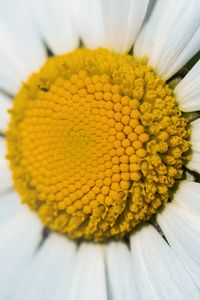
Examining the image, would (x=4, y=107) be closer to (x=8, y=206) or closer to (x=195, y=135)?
(x=8, y=206)

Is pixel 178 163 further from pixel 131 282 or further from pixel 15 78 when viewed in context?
pixel 15 78

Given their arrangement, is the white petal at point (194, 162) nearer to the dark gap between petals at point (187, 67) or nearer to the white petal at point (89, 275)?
the dark gap between petals at point (187, 67)

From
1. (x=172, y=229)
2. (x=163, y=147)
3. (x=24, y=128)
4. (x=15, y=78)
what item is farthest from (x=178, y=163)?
(x=15, y=78)

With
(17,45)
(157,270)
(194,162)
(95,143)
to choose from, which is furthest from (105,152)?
(17,45)

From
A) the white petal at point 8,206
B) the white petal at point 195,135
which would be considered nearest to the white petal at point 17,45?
the white petal at point 8,206

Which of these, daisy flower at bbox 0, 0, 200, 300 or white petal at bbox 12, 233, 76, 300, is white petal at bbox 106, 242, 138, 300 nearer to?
daisy flower at bbox 0, 0, 200, 300

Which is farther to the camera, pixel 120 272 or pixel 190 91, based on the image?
pixel 120 272

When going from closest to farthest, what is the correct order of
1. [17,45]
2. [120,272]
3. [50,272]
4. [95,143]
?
1. [95,143]
2. [120,272]
3. [50,272]
4. [17,45]

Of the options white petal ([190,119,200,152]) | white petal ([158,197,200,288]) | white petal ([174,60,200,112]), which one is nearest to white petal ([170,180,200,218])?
white petal ([158,197,200,288])
